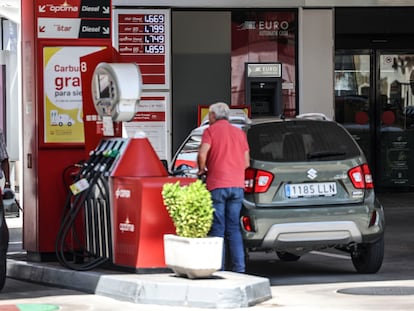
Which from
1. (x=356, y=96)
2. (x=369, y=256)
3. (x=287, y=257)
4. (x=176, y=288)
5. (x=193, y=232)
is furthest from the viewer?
(x=356, y=96)

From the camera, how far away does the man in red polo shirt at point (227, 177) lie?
1136 cm

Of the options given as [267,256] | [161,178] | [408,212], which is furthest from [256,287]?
[408,212]

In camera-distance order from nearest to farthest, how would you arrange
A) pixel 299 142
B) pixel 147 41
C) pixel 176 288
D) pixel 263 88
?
pixel 176 288, pixel 299 142, pixel 147 41, pixel 263 88

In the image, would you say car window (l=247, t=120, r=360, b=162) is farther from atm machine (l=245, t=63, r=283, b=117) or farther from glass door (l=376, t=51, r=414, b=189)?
glass door (l=376, t=51, r=414, b=189)

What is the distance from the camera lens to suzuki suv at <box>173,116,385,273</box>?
11562 millimetres

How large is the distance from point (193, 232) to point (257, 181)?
136 centimetres

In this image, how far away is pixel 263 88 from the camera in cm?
2009

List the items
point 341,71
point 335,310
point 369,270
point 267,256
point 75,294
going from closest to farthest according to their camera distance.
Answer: point 335,310 < point 75,294 < point 369,270 < point 267,256 < point 341,71

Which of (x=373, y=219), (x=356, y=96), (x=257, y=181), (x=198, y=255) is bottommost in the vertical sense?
(x=198, y=255)

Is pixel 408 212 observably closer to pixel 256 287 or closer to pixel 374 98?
pixel 374 98

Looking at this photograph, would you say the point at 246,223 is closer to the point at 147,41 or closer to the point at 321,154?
the point at 321,154

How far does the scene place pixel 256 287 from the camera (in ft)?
34.3

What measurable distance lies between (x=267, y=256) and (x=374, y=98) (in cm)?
891

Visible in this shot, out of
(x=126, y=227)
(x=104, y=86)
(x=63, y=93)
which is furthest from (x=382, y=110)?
(x=126, y=227)
